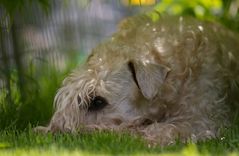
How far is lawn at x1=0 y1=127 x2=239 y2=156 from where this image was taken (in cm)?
513

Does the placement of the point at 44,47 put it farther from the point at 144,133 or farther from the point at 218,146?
the point at 218,146

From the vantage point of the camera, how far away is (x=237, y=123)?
6.51m

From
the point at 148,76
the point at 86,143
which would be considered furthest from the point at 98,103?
the point at 86,143

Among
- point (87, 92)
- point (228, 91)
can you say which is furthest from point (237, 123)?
point (87, 92)

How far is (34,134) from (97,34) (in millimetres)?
3459

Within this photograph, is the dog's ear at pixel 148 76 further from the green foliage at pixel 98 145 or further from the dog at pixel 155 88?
the green foliage at pixel 98 145

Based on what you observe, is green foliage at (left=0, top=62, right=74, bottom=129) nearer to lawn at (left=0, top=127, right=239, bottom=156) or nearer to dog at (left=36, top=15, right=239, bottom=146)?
dog at (left=36, top=15, right=239, bottom=146)

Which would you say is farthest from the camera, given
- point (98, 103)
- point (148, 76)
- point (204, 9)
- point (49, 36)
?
point (49, 36)

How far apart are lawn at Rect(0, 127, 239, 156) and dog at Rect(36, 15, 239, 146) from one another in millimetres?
314

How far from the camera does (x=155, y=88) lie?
6.34m

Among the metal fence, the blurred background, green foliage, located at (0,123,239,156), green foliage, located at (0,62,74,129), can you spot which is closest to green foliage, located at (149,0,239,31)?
the blurred background

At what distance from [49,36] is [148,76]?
280cm

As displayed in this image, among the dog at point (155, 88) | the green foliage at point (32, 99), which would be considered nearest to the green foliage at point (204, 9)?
the dog at point (155, 88)

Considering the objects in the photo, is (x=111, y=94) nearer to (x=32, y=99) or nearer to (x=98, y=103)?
(x=98, y=103)
